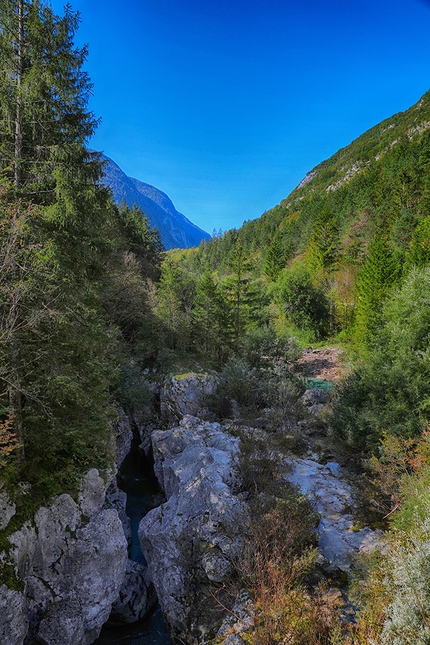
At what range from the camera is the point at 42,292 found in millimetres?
6492

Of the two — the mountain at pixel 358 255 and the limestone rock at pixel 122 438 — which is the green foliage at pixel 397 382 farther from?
the mountain at pixel 358 255

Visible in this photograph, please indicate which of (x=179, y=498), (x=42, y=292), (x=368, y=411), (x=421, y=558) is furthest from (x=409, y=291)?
(x=42, y=292)

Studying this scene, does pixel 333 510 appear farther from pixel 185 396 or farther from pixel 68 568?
pixel 185 396

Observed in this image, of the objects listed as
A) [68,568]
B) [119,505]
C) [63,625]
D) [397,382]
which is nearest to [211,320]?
[119,505]

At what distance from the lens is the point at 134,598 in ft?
26.3

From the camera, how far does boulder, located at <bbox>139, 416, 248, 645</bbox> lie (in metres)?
6.60

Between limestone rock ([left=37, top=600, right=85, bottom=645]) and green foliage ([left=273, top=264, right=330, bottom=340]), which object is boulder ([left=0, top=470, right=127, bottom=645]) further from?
green foliage ([left=273, top=264, right=330, bottom=340])

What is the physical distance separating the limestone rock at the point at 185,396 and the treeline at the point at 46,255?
8.69 metres

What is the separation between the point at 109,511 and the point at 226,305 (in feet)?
72.7

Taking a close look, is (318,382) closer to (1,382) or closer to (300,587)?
(300,587)

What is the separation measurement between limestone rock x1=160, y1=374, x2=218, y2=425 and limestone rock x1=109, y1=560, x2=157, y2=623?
8.88m

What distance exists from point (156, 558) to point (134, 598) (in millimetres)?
1547

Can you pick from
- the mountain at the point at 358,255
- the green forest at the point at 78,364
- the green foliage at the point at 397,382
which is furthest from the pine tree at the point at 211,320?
the green foliage at the point at 397,382

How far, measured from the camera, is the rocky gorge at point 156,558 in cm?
598
